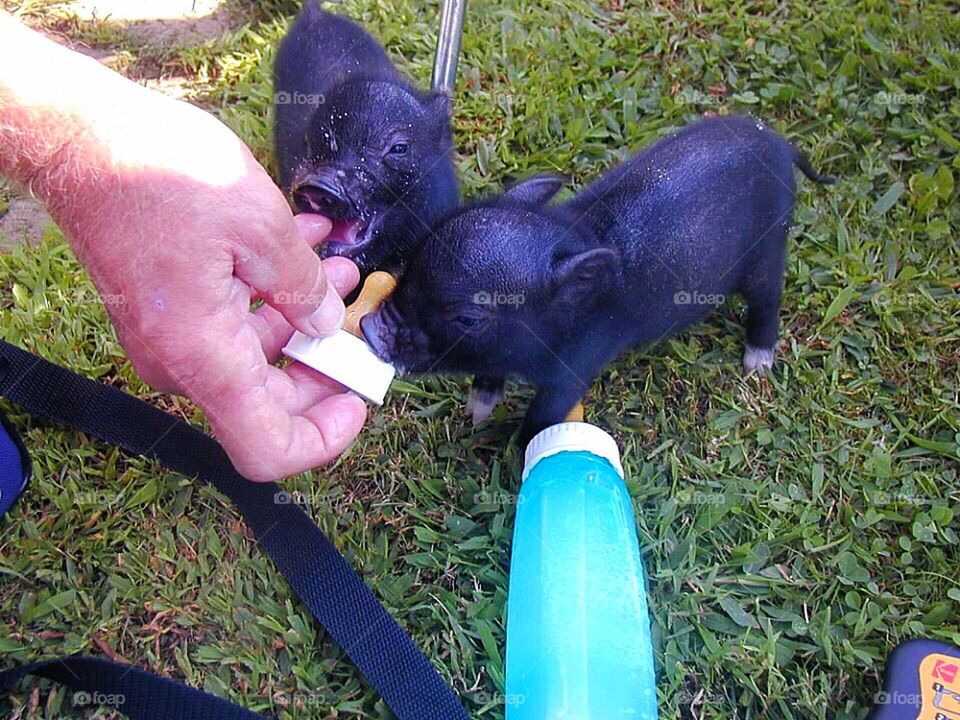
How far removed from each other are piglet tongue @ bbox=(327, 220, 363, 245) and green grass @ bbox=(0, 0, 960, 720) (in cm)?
57

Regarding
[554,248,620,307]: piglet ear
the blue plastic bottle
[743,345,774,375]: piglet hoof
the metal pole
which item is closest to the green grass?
[743,345,774,375]: piglet hoof

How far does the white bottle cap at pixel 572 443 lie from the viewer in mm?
2787

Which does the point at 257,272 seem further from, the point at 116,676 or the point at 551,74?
the point at 551,74

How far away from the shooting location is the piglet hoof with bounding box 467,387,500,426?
315 cm

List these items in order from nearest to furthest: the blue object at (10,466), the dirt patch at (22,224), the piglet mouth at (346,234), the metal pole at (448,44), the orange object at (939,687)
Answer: the orange object at (939,687), the blue object at (10,466), the piglet mouth at (346,234), the metal pole at (448,44), the dirt patch at (22,224)

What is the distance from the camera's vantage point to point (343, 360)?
2.45m

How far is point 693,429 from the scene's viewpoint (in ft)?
10.5

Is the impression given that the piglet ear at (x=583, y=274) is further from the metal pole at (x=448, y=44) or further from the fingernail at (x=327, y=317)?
the metal pole at (x=448, y=44)

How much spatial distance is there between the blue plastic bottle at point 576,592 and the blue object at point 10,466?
1.57 m

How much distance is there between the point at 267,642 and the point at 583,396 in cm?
130

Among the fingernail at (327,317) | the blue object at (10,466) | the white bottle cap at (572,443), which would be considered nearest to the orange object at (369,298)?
the fingernail at (327,317)

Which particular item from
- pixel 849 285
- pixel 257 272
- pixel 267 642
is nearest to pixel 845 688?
pixel 849 285

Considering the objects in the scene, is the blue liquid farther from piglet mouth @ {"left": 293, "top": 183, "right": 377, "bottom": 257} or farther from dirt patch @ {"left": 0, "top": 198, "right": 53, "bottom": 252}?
dirt patch @ {"left": 0, "top": 198, "right": 53, "bottom": 252}

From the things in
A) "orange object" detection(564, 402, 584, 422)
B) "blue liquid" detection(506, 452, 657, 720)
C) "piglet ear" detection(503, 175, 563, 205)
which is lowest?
"blue liquid" detection(506, 452, 657, 720)
